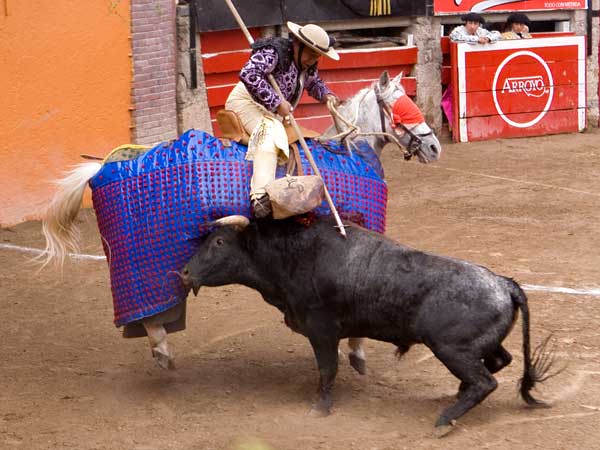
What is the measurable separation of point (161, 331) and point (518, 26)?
9323mm

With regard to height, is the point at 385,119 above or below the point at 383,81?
below

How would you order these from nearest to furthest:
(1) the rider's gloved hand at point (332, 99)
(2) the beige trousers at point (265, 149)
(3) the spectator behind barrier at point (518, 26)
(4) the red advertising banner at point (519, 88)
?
(2) the beige trousers at point (265, 149), (1) the rider's gloved hand at point (332, 99), (4) the red advertising banner at point (519, 88), (3) the spectator behind barrier at point (518, 26)

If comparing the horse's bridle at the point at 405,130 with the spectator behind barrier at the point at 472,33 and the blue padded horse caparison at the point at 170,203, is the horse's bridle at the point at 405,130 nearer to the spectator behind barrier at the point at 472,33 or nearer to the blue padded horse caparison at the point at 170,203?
the blue padded horse caparison at the point at 170,203

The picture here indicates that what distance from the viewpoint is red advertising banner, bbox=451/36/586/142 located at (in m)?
13.8

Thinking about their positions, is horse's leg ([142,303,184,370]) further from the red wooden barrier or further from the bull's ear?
the red wooden barrier

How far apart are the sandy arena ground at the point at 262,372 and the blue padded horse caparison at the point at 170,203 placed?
57 cm

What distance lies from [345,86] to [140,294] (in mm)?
7725

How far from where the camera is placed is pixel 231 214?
5762mm

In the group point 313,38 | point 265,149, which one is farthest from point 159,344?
point 313,38

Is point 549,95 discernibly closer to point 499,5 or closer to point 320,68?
point 499,5

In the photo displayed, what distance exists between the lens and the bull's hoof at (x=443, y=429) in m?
5.15

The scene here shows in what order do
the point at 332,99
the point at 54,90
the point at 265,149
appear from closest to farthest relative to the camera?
the point at 265,149 < the point at 332,99 < the point at 54,90

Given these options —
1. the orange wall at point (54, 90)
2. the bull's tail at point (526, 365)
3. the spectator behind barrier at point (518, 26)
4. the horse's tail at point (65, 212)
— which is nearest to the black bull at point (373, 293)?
the bull's tail at point (526, 365)

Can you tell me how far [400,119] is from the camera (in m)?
6.84
